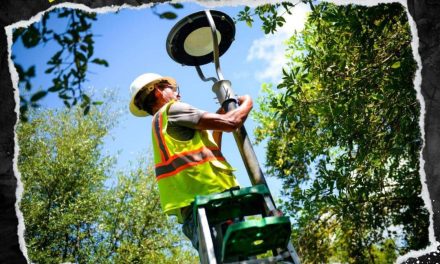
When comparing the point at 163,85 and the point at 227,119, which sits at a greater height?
the point at 163,85

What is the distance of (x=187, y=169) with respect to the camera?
3277mm

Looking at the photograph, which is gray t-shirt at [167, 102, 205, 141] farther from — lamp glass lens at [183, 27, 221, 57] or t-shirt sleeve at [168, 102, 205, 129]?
lamp glass lens at [183, 27, 221, 57]

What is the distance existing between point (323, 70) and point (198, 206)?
4.37 meters

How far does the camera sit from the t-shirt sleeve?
330 centimetres

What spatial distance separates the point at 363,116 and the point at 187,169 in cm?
390

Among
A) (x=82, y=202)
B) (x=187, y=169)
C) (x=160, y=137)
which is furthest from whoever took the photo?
(x=82, y=202)

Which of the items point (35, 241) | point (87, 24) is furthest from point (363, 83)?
point (35, 241)

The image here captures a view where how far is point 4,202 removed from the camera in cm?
205

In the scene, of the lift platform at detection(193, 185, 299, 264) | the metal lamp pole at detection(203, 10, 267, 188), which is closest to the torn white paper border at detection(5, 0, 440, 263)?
the metal lamp pole at detection(203, 10, 267, 188)

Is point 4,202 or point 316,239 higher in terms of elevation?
point 4,202

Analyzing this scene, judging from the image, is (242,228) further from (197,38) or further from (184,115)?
(197,38)

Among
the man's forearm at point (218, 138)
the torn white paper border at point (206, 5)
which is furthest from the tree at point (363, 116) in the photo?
the torn white paper border at point (206, 5)

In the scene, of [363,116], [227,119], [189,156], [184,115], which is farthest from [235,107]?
[363,116]

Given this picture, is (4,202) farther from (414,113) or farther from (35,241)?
(35,241)
